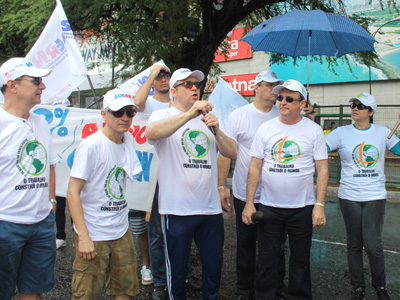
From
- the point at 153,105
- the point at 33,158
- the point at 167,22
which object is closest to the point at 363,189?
the point at 153,105

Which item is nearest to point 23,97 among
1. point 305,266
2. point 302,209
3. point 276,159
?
point 276,159

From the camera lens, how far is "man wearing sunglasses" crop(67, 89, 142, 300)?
2.67 meters

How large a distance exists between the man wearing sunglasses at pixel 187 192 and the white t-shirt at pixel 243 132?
0.66m

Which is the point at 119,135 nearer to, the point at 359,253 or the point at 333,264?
the point at 359,253

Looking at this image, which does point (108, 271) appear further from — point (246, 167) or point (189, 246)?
point (246, 167)

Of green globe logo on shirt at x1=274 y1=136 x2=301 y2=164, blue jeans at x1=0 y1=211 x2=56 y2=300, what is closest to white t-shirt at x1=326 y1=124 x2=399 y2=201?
green globe logo on shirt at x1=274 y1=136 x2=301 y2=164

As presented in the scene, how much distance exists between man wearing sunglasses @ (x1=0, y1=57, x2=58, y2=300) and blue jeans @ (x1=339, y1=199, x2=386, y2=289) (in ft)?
8.76

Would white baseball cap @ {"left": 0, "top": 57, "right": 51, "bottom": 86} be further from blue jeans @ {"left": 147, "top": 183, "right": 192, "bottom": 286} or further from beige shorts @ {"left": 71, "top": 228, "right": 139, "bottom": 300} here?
blue jeans @ {"left": 147, "top": 183, "right": 192, "bottom": 286}

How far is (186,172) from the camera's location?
304cm

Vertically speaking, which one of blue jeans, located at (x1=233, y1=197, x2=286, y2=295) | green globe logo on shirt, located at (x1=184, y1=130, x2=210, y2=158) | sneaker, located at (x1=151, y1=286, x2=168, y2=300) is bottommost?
sneaker, located at (x1=151, y1=286, x2=168, y2=300)

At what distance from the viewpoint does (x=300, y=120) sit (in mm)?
3471

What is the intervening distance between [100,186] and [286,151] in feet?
5.15

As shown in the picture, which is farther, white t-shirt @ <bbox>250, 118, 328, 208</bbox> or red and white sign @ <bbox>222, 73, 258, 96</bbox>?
red and white sign @ <bbox>222, 73, 258, 96</bbox>

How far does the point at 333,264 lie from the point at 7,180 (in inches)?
146
